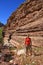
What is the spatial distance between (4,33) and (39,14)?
1116 inches

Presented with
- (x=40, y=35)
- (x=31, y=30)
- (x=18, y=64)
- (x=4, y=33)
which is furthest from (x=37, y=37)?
(x=4, y=33)

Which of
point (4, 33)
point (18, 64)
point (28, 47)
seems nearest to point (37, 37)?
point (28, 47)

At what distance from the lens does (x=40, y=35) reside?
787 inches

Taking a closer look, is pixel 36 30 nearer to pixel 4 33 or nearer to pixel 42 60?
pixel 42 60

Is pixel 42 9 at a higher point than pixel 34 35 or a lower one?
higher

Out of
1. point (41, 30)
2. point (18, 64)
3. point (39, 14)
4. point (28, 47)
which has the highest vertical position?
point (39, 14)

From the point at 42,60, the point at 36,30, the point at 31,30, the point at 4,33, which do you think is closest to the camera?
the point at 42,60

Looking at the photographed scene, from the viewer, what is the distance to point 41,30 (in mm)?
19906

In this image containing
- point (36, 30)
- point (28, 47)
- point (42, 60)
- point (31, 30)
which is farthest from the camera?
point (31, 30)

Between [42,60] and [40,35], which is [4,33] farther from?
[42,60]

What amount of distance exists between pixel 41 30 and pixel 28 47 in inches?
152

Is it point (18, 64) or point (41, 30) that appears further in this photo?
point (41, 30)

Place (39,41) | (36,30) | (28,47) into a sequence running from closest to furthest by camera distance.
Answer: (28,47)
(39,41)
(36,30)

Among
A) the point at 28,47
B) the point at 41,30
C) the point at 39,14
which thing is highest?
the point at 39,14
